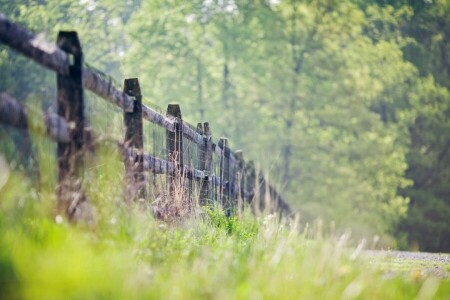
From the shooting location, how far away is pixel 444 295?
4633 mm

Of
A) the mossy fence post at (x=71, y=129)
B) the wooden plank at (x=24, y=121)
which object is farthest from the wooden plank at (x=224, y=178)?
the wooden plank at (x=24, y=121)

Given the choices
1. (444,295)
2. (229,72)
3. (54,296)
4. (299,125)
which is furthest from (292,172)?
(54,296)

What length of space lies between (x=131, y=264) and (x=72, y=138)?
3.58ft

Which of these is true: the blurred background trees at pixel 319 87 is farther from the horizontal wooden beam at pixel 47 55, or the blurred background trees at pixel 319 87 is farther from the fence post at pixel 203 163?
the horizontal wooden beam at pixel 47 55

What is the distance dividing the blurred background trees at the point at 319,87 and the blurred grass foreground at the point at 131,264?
1977 centimetres

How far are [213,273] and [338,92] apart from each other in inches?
901

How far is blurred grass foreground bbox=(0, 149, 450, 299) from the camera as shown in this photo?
3.23 meters

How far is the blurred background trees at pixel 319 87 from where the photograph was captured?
A: 84.7 ft

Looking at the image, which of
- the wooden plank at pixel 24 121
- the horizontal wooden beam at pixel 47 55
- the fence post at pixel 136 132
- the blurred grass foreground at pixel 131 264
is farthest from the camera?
the fence post at pixel 136 132

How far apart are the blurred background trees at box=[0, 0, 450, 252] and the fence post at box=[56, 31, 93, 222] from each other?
20088 mm

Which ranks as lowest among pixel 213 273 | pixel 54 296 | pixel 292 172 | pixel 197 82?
pixel 292 172

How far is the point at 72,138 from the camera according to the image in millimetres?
4645

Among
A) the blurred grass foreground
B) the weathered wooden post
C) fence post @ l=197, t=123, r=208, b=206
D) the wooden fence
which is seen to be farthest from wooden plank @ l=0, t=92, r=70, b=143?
fence post @ l=197, t=123, r=208, b=206

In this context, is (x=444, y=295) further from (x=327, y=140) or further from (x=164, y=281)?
(x=327, y=140)
